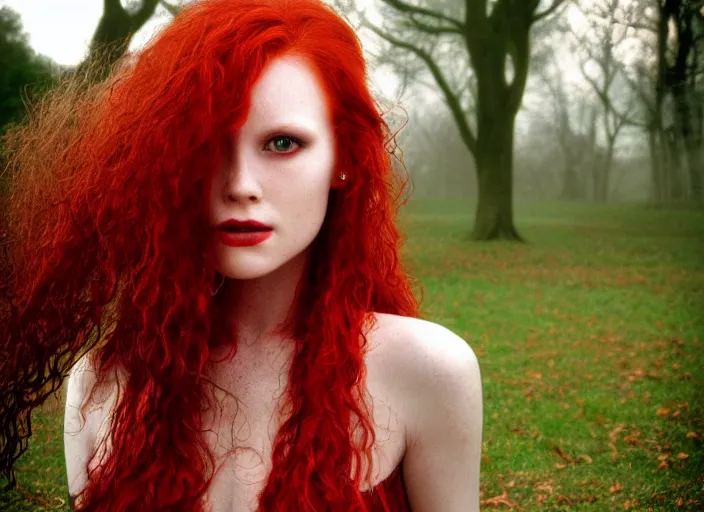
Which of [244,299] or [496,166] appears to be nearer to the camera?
[244,299]

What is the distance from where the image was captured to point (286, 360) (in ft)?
4.14

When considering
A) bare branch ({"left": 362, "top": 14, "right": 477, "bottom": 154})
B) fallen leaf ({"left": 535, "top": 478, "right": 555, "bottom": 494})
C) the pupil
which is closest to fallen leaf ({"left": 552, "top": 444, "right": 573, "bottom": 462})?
fallen leaf ({"left": 535, "top": 478, "right": 555, "bottom": 494})

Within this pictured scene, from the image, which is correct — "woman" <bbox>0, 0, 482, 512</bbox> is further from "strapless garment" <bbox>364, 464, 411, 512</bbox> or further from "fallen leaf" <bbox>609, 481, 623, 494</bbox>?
"fallen leaf" <bbox>609, 481, 623, 494</bbox>

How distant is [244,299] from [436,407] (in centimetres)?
39

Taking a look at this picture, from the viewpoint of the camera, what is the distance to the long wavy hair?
44.5 inches

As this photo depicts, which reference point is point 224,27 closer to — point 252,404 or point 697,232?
point 252,404

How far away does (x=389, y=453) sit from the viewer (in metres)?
1.24

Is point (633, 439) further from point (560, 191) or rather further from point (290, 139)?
point (290, 139)

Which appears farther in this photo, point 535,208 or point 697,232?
point 535,208

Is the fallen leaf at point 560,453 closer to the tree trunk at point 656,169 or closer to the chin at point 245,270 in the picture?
the tree trunk at point 656,169

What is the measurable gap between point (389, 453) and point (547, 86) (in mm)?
2931

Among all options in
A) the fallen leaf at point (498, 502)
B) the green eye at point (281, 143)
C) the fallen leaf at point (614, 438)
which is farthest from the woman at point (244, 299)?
the fallen leaf at point (614, 438)

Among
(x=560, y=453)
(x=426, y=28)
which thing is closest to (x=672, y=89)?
(x=426, y=28)

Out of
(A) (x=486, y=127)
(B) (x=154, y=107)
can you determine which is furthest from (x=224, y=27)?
(A) (x=486, y=127)
